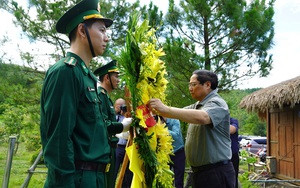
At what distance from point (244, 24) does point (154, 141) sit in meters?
6.46

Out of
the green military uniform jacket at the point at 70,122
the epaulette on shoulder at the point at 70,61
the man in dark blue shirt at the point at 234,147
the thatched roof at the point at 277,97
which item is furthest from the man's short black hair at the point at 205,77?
the thatched roof at the point at 277,97

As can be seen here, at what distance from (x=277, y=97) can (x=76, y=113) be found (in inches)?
335

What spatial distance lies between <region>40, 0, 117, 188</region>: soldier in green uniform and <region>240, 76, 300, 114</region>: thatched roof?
7.54 m

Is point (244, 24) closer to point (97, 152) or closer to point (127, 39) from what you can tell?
point (127, 39)

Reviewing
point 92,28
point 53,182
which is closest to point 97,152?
point 53,182

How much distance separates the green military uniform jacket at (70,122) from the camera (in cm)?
158

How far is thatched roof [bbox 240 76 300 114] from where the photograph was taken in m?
8.53

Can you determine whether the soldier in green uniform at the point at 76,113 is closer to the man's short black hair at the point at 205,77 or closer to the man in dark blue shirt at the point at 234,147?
the man's short black hair at the point at 205,77

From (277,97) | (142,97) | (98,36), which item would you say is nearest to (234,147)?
(142,97)

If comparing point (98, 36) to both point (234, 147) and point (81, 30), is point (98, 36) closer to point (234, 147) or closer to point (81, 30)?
point (81, 30)

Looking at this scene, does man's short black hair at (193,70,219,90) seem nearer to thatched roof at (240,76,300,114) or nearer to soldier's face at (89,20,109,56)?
soldier's face at (89,20,109,56)

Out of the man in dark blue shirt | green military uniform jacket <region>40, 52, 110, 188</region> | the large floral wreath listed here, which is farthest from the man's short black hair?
the man in dark blue shirt

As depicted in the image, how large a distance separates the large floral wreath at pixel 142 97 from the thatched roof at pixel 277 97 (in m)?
6.92

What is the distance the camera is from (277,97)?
30.5 feet
